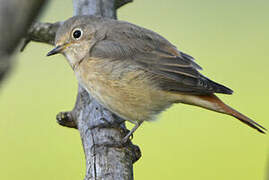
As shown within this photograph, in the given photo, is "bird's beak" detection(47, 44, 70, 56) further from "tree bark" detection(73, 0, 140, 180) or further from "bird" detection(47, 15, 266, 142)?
"tree bark" detection(73, 0, 140, 180)

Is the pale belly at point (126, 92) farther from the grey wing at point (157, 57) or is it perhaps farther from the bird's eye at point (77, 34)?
the bird's eye at point (77, 34)

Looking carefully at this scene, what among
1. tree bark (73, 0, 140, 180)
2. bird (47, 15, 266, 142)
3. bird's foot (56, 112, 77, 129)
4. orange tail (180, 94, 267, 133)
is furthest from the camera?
bird's foot (56, 112, 77, 129)

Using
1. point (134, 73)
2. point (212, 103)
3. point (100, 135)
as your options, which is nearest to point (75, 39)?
point (134, 73)

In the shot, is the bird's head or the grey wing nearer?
the grey wing

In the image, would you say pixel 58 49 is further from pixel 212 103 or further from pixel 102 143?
pixel 212 103

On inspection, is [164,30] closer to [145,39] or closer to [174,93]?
[145,39]

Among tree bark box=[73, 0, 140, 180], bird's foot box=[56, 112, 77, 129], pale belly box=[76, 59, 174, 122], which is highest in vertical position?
pale belly box=[76, 59, 174, 122]

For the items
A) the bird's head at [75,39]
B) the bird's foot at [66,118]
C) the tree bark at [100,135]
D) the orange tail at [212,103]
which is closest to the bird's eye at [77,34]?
the bird's head at [75,39]

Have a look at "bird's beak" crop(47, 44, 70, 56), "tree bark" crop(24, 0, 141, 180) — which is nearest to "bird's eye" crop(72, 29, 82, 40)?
"bird's beak" crop(47, 44, 70, 56)
